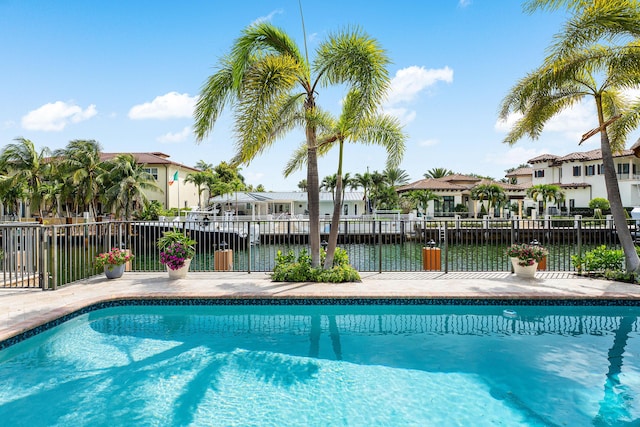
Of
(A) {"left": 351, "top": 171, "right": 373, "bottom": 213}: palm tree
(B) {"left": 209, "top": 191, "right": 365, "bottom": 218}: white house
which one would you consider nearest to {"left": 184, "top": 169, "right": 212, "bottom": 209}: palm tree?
(B) {"left": 209, "top": 191, "right": 365, "bottom": 218}: white house

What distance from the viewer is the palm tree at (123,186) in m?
25.7

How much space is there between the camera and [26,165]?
26875 millimetres

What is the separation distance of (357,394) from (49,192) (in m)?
31.4

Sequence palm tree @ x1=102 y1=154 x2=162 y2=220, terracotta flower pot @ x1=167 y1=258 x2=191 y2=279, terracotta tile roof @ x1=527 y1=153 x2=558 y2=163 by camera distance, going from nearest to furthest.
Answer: terracotta flower pot @ x1=167 y1=258 x2=191 y2=279 → palm tree @ x1=102 y1=154 x2=162 y2=220 → terracotta tile roof @ x1=527 y1=153 x2=558 y2=163

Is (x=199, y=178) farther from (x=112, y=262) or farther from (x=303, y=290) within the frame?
(x=303, y=290)

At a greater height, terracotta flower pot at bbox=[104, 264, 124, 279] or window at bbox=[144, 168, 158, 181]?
window at bbox=[144, 168, 158, 181]

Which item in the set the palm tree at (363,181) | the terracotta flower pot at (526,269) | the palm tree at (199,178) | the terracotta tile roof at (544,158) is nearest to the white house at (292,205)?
the palm tree at (199,178)

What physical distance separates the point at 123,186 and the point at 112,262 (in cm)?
1934

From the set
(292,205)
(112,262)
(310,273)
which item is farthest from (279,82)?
(292,205)

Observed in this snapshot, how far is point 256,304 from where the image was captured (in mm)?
6926

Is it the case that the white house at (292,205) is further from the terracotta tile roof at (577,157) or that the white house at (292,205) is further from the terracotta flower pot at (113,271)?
the terracotta flower pot at (113,271)

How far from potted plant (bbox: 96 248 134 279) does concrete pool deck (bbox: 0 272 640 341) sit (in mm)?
174

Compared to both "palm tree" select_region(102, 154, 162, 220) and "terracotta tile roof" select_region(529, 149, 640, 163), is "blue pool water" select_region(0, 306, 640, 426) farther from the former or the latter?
"terracotta tile roof" select_region(529, 149, 640, 163)

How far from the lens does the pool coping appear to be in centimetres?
646
